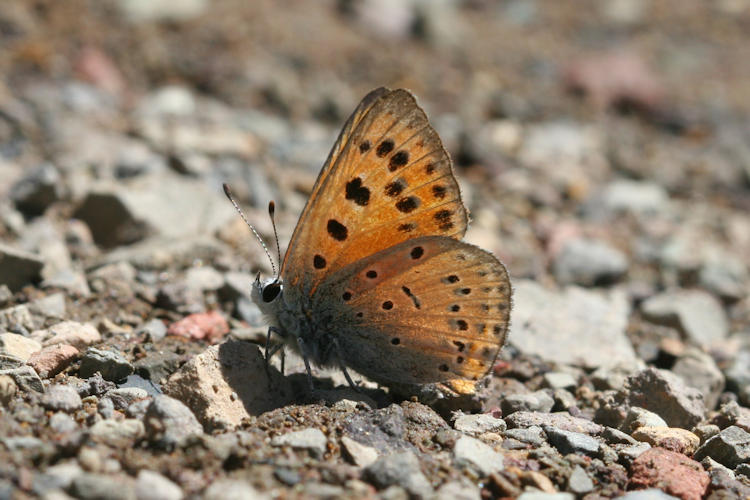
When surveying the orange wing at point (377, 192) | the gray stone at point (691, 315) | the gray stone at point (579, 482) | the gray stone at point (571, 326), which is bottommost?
the gray stone at point (579, 482)

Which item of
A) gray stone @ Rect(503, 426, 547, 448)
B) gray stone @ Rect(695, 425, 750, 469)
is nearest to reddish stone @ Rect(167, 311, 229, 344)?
gray stone @ Rect(503, 426, 547, 448)

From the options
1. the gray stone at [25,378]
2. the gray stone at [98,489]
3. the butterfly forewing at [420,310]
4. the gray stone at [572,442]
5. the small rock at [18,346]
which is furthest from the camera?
the butterfly forewing at [420,310]

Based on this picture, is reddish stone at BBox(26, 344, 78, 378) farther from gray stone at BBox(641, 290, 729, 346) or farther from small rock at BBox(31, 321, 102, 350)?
Result: gray stone at BBox(641, 290, 729, 346)

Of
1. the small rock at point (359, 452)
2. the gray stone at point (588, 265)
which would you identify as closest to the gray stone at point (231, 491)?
the small rock at point (359, 452)

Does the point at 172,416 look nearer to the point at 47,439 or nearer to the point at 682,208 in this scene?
the point at 47,439

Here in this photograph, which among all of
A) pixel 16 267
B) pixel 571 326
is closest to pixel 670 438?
pixel 571 326

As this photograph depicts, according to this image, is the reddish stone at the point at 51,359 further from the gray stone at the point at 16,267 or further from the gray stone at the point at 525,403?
the gray stone at the point at 525,403

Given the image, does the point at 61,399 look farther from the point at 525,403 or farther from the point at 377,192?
the point at 525,403
